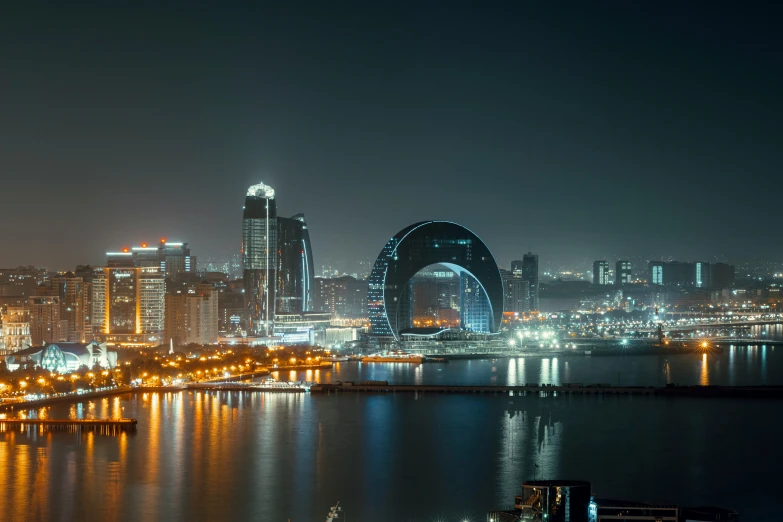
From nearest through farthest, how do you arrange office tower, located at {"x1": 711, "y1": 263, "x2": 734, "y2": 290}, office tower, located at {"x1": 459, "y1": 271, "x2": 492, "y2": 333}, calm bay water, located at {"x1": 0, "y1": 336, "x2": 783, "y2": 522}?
calm bay water, located at {"x1": 0, "y1": 336, "x2": 783, "y2": 522}
office tower, located at {"x1": 459, "y1": 271, "x2": 492, "y2": 333}
office tower, located at {"x1": 711, "y1": 263, "x2": 734, "y2": 290}

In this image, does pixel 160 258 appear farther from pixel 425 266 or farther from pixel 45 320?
pixel 425 266


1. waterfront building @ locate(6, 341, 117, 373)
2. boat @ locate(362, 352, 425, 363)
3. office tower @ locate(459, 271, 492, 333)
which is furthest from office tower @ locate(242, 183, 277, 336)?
waterfront building @ locate(6, 341, 117, 373)

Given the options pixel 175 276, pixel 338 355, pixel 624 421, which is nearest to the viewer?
pixel 624 421

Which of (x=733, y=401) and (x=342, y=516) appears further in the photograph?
(x=733, y=401)

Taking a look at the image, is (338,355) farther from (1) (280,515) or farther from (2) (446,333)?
(1) (280,515)

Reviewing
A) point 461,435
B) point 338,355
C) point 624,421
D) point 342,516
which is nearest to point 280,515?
point 342,516

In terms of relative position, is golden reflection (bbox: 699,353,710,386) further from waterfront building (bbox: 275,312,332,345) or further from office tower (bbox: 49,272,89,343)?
office tower (bbox: 49,272,89,343)

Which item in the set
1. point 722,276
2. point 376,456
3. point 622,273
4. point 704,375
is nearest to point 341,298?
point 704,375

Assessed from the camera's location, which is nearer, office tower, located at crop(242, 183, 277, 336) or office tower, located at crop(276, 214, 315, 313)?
office tower, located at crop(242, 183, 277, 336)
